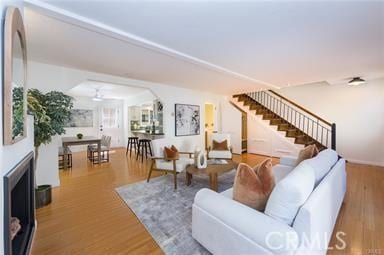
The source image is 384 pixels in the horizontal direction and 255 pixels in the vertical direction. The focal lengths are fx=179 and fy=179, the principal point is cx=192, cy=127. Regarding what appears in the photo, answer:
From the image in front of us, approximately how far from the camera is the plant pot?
2732 millimetres

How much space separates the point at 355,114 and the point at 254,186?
5.60 metres

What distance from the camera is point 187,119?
6340 millimetres

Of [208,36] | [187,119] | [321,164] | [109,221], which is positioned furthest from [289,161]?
[187,119]

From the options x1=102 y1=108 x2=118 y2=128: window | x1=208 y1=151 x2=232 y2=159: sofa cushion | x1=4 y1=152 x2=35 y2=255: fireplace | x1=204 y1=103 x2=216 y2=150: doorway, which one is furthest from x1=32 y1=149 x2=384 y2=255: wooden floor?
x1=102 y1=108 x2=118 y2=128: window

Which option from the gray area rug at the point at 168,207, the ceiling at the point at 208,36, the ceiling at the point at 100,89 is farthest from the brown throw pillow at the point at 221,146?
the ceiling at the point at 100,89

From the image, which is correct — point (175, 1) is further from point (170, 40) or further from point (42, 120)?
point (42, 120)

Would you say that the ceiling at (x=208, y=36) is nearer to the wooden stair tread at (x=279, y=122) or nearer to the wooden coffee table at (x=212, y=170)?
the wooden coffee table at (x=212, y=170)

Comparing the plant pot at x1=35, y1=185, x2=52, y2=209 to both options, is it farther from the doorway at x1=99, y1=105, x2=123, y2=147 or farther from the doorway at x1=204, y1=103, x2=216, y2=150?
the doorway at x1=99, y1=105, x2=123, y2=147

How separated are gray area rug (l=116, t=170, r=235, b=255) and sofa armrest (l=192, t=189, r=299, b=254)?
0.56 m

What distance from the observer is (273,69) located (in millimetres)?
3959

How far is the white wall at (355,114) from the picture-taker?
4.89m

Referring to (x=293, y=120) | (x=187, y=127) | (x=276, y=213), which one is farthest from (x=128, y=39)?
(x=293, y=120)

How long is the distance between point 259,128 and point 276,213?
18.9 ft

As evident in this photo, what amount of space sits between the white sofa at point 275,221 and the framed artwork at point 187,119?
4.42 m
